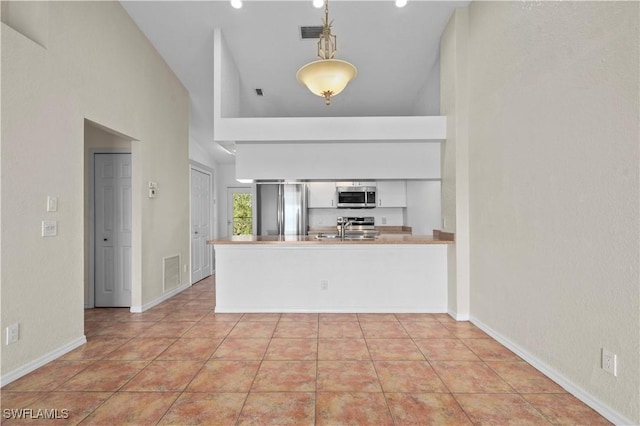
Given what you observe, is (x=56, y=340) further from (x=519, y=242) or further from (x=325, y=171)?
(x=519, y=242)

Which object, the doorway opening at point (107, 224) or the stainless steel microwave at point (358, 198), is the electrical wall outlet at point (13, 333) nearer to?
the doorway opening at point (107, 224)

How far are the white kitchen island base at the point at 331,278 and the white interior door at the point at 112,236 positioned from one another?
1.34m

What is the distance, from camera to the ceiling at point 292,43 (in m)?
3.36

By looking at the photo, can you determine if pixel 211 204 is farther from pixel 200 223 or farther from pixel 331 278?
pixel 331 278

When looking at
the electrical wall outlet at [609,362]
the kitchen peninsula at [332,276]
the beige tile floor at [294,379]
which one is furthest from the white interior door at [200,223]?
the electrical wall outlet at [609,362]

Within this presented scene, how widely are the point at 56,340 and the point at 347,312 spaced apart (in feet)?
8.95

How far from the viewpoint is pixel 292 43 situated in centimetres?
384

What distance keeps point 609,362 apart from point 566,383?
41 cm

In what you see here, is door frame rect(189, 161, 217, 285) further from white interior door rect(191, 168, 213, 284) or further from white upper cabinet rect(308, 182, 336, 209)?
white upper cabinet rect(308, 182, 336, 209)

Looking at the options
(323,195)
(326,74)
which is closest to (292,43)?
(326,74)

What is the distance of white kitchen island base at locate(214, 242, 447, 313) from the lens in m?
3.65

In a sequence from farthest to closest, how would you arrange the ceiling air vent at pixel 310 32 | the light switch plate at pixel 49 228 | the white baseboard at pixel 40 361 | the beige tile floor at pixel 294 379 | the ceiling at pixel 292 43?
the ceiling air vent at pixel 310 32 → the ceiling at pixel 292 43 → the light switch plate at pixel 49 228 → the white baseboard at pixel 40 361 → the beige tile floor at pixel 294 379

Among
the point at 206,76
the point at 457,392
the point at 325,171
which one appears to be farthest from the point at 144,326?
the point at 206,76

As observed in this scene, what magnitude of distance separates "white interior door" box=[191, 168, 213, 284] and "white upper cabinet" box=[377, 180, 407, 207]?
11.4 ft
